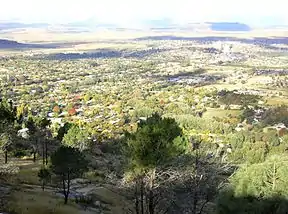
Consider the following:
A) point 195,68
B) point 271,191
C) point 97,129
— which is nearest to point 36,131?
point 271,191

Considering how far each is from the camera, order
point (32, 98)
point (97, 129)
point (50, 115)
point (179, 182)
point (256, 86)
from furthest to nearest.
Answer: point (256, 86) → point (32, 98) → point (50, 115) → point (97, 129) → point (179, 182)

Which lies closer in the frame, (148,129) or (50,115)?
(148,129)

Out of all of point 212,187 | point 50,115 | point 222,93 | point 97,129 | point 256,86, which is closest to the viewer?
point 212,187

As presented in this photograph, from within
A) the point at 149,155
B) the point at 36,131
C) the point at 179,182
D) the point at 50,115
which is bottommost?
the point at 50,115

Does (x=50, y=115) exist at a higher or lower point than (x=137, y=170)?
lower

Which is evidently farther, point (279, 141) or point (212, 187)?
point (279, 141)

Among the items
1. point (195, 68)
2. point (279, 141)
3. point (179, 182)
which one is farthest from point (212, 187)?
point (195, 68)

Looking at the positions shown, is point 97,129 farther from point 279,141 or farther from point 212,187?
point 212,187

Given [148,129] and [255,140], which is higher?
[148,129]

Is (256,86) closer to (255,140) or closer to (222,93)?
(222,93)

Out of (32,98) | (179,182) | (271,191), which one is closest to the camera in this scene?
(271,191)
